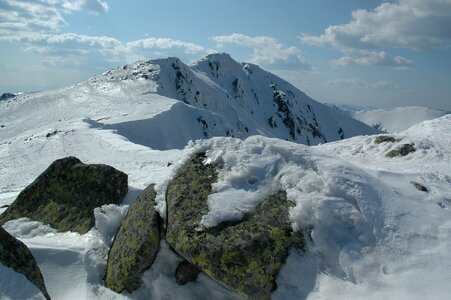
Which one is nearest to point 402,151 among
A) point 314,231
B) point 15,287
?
point 314,231

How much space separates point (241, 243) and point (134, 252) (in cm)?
225

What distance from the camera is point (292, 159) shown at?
834 cm

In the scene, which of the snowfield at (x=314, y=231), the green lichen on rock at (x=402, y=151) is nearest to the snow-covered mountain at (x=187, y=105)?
the green lichen on rock at (x=402, y=151)

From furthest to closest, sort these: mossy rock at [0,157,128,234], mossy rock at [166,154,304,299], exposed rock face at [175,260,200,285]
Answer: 1. mossy rock at [0,157,128,234]
2. exposed rock face at [175,260,200,285]
3. mossy rock at [166,154,304,299]

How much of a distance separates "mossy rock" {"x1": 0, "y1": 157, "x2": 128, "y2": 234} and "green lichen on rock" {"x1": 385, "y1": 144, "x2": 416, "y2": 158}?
30.5 feet

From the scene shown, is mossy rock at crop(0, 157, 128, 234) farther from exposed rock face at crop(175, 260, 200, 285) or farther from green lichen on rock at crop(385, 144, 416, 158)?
green lichen on rock at crop(385, 144, 416, 158)

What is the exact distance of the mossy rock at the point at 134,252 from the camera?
7.43 meters

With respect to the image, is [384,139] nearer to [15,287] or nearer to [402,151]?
[402,151]

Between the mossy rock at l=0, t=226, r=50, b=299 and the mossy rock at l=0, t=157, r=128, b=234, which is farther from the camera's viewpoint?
the mossy rock at l=0, t=157, r=128, b=234

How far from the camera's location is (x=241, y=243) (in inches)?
259

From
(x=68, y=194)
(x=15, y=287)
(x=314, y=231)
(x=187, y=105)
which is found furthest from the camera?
(x=187, y=105)

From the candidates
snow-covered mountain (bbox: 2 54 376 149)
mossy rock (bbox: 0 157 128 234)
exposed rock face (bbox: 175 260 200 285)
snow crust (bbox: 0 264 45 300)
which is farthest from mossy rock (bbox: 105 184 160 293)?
snow-covered mountain (bbox: 2 54 376 149)

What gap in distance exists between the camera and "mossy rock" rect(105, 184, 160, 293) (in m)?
7.43

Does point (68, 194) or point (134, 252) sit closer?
point (134, 252)
